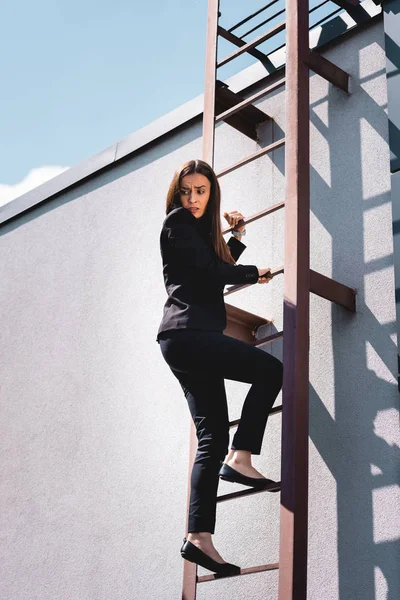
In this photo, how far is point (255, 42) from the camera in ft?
15.1

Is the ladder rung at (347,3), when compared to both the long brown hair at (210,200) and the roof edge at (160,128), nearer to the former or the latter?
the roof edge at (160,128)

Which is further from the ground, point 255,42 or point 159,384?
point 255,42

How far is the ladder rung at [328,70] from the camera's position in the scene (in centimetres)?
436

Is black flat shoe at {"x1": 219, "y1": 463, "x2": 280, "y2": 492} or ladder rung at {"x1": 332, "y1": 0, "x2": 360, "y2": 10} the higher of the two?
ladder rung at {"x1": 332, "y1": 0, "x2": 360, "y2": 10}

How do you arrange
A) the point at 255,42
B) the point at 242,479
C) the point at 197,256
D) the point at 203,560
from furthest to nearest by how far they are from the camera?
the point at 255,42 → the point at 197,256 → the point at 242,479 → the point at 203,560

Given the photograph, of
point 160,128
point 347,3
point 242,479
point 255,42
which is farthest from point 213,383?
point 160,128

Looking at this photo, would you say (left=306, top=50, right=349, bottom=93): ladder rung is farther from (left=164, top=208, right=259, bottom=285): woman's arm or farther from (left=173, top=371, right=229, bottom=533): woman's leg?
(left=173, top=371, right=229, bottom=533): woman's leg

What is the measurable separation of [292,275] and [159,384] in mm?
1446

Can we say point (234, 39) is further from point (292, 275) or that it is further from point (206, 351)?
point (206, 351)

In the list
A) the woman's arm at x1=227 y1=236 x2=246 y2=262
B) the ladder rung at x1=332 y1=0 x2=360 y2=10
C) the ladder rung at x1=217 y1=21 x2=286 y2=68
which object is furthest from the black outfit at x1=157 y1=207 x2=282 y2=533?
the ladder rung at x1=332 y1=0 x2=360 y2=10

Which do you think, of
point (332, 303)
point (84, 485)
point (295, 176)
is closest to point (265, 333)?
point (332, 303)

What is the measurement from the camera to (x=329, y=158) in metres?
4.51

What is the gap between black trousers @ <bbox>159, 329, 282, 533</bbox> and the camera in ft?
11.6

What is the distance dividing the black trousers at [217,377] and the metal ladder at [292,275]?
12cm
